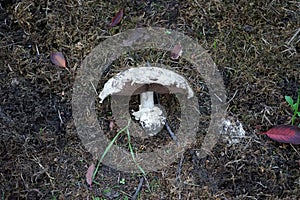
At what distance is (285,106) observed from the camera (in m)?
2.34

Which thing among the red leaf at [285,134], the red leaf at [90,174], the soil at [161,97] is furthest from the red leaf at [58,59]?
the red leaf at [285,134]

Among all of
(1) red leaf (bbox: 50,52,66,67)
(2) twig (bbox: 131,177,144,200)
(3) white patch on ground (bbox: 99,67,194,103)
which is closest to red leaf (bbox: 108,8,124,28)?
(1) red leaf (bbox: 50,52,66,67)

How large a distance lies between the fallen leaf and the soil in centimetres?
3

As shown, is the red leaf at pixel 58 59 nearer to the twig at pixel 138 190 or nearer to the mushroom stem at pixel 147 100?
Answer: the mushroom stem at pixel 147 100

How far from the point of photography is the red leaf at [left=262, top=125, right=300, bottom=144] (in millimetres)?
2193

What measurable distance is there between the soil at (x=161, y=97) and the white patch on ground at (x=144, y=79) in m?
0.21

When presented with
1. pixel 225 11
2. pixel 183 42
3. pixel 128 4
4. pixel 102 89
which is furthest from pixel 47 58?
pixel 225 11

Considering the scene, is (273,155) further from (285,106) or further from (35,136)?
(35,136)

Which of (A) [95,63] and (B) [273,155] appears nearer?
(B) [273,155]

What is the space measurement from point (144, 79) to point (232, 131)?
646mm

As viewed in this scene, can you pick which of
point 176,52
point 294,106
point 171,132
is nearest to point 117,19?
point 176,52

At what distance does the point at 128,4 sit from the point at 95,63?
48 centimetres

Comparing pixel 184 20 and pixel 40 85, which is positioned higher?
pixel 184 20

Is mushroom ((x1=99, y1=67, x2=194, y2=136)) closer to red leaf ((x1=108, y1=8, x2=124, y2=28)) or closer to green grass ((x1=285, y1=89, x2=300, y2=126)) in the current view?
red leaf ((x1=108, y1=8, x2=124, y2=28))
